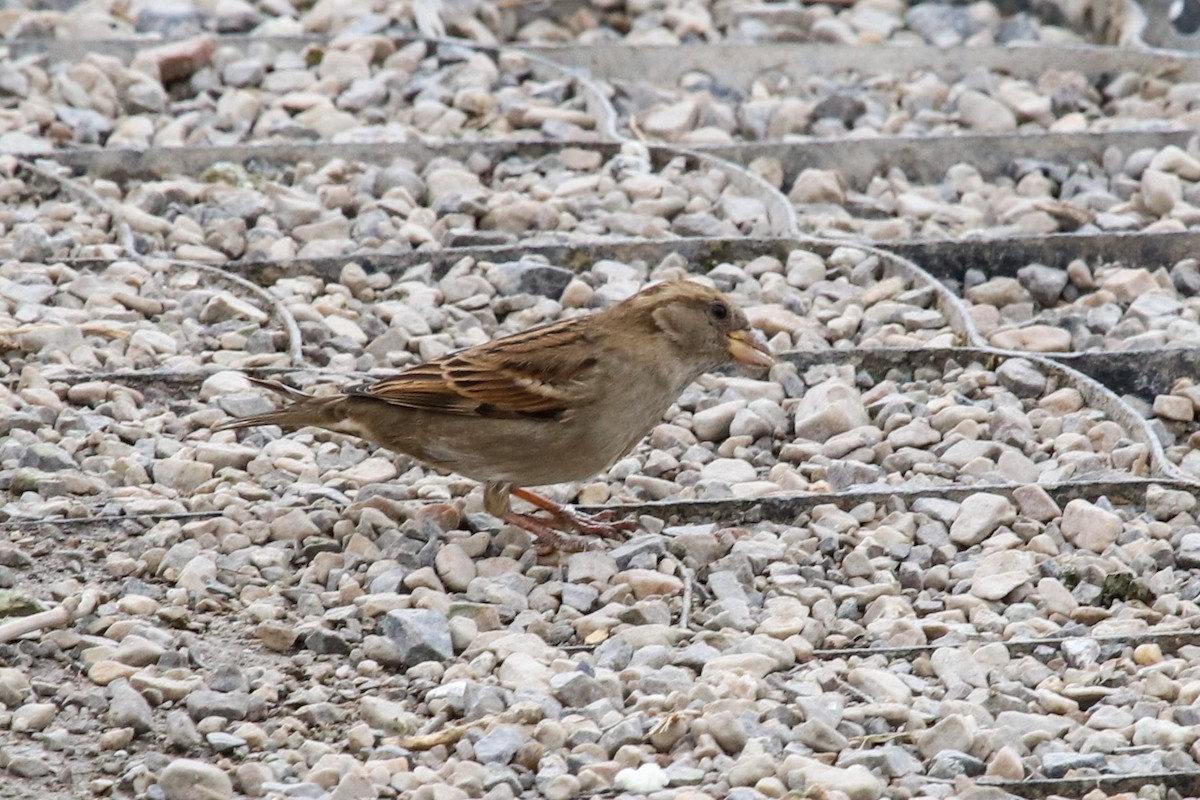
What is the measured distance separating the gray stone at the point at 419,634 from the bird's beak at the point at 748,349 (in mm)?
1259

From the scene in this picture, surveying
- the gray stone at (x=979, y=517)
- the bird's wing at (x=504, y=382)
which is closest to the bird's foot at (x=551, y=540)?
the bird's wing at (x=504, y=382)

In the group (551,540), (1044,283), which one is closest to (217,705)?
(551,540)

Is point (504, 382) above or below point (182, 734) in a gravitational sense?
above

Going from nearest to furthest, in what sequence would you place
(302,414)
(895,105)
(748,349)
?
(302,414), (748,349), (895,105)

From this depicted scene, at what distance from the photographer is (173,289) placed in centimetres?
625

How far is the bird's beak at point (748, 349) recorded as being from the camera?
5.02m

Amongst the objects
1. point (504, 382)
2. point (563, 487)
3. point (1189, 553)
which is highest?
point (504, 382)

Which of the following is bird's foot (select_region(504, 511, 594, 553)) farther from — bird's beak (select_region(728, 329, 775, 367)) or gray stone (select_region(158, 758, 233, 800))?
gray stone (select_region(158, 758, 233, 800))

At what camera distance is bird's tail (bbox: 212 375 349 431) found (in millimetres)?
4816

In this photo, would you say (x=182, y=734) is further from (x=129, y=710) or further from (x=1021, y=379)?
(x=1021, y=379)

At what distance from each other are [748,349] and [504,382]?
70 cm

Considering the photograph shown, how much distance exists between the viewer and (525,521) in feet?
15.6

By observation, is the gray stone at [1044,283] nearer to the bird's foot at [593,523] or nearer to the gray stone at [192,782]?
the bird's foot at [593,523]

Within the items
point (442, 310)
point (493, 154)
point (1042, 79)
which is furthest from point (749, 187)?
point (1042, 79)
